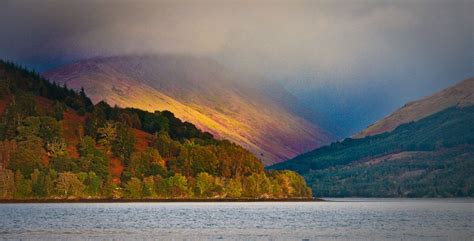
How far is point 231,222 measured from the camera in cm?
16088

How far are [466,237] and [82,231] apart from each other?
59.3 meters

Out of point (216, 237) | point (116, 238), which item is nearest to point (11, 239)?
point (116, 238)

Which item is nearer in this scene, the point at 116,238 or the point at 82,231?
the point at 116,238

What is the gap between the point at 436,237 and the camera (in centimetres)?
11862

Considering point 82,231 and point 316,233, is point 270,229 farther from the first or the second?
point 82,231

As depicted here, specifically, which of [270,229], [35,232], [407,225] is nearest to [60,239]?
[35,232]

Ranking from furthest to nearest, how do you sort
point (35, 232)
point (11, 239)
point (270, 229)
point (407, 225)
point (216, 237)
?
1. point (407, 225)
2. point (270, 229)
3. point (35, 232)
4. point (216, 237)
5. point (11, 239)

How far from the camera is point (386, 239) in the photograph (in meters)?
115

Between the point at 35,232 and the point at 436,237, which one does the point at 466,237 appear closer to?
the point at 436,237

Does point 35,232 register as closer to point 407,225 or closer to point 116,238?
point 116,238

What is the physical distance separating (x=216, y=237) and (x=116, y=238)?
47.4 ft

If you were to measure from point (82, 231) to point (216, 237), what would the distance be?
25.0m

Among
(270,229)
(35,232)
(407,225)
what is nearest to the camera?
(35,232)

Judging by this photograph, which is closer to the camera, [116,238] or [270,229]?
[116,238]
